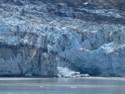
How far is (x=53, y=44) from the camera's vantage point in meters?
109

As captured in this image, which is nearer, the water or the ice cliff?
the water

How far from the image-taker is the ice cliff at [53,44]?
105506 millimetres

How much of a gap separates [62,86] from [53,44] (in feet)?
45.0

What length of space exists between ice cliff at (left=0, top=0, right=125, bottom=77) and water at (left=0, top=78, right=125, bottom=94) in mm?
1240

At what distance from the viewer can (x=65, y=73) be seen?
110750 mm

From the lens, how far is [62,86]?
3792 inches

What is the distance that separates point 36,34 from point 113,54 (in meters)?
9.29

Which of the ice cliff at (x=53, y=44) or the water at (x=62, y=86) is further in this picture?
the ice cliff at (x=53, y=44)

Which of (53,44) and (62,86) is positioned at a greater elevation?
(53,44)

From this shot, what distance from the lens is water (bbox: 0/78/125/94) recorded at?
86456 mm

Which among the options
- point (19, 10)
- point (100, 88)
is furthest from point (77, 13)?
point (100, 88)

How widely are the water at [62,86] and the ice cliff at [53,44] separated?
1.24 metres

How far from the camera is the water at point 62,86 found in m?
86.5

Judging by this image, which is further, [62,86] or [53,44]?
[53,44]
